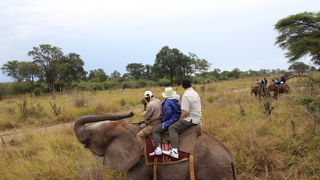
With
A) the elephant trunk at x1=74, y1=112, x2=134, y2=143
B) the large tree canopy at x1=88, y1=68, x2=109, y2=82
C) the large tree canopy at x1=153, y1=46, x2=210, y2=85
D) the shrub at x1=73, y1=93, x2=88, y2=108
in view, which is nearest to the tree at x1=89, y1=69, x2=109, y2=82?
the large tree canopy at x1=88, y1=68, x2=109, y2=82

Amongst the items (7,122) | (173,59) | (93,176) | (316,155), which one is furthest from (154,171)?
(173,59)

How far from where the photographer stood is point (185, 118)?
3.70 metres

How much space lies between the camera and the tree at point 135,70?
211 ft

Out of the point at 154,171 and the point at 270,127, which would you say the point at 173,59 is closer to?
the point at 270,127

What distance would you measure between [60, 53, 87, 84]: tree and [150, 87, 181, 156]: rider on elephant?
38.2m

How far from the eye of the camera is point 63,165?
5441 mm

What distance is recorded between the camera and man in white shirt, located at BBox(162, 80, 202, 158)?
355 cm

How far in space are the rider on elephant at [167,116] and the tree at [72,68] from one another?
38.2 metres

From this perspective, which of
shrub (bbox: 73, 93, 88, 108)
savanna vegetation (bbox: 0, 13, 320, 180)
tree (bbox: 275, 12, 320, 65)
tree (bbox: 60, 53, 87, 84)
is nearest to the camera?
savanna vegetation (bbox: 0, 13, 320, 180)

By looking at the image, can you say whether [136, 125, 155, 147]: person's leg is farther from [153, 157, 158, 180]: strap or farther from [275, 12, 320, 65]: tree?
[275, 12, 320, 65]: tree

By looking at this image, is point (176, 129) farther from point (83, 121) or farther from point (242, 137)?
point (242, 137)

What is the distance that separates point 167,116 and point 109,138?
879mm

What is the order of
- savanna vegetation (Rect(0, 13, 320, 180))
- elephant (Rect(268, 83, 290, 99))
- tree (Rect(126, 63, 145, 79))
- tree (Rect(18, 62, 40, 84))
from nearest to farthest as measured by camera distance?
savanna vegetation (Rect(0, 13, 320, 180)) < elephant (Rect(268, 83, 290, 99)) < tree (Rect(18, 62, 40, 84)) < tree (Rect(126, 63, 145, 79))

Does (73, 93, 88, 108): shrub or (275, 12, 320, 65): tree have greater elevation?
(275, 12, 320, 65): tree
